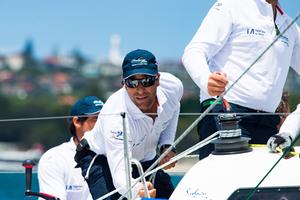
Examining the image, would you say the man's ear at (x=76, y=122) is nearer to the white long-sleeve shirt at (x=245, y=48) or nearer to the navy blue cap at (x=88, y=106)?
the navy blue cap at (x=88, y=106)

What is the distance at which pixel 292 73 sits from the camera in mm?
6098

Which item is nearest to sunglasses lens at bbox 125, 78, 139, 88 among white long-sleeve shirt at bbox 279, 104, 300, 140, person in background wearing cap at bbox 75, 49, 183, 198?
person in background wearing cap at bbox 75, 49, 183, 198

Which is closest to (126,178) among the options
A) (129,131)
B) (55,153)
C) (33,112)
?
(129,131)

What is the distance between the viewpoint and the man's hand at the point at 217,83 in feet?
16.9

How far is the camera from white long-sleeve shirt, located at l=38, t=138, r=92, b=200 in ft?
22.1

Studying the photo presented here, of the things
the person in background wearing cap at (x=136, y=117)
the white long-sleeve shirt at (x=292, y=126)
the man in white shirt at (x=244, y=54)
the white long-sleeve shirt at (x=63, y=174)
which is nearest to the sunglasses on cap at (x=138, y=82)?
the person in background wearing cap at (x=136, y=117)

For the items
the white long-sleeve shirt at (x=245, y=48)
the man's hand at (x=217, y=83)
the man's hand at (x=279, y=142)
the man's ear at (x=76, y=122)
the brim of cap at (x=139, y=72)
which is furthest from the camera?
the man's ear at (x=76, y=122)

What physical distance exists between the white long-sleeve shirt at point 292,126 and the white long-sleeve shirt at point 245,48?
13.3 inches

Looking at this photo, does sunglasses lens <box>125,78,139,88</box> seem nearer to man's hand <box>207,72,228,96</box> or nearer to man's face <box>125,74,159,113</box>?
man's face <box>125,74,159,113</box>

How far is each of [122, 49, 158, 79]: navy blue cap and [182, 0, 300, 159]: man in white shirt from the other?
7.3 inches

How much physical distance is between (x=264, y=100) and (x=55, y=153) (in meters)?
1.72

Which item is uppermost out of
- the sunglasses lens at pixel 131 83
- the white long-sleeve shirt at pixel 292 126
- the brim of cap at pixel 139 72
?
the brim of cap at pixel 139 72

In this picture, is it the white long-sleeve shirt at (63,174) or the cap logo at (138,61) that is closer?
the cap logo at (138,61)

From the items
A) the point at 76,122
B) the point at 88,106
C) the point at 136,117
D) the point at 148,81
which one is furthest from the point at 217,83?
the point at 76,122
